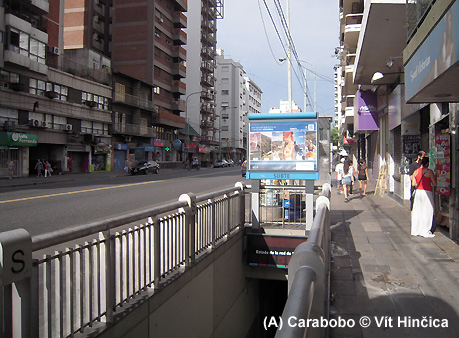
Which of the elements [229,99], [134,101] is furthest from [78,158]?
[229,99]

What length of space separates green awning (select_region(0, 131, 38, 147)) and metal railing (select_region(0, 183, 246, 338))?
86.1 feet

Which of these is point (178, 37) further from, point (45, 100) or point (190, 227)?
point (190, 227)

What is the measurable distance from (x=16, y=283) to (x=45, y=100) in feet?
106

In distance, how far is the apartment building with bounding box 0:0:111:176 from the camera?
27438 mm

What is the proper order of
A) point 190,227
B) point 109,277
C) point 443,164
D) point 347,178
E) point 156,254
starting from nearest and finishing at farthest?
point 109,277, point 156,254, point 190,227, point 443,164, point 347,178

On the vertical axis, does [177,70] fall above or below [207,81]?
below

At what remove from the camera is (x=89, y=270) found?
3.26 meters

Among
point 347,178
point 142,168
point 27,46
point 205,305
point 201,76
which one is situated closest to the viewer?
point 205,305

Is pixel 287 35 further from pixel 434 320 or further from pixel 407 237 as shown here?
pixel 434 320

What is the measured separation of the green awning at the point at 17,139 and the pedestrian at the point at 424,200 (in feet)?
90.5

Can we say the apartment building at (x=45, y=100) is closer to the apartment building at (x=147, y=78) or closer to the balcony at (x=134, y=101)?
the balcony at (x=134, y=101)

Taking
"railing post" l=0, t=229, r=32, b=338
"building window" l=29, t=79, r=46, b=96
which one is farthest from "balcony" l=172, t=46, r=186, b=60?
"railing post" l=0, t=229, r=32, b=338

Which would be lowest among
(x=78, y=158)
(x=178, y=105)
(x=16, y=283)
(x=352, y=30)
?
(x=16, y=283)

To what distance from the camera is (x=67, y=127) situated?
1347 inches
